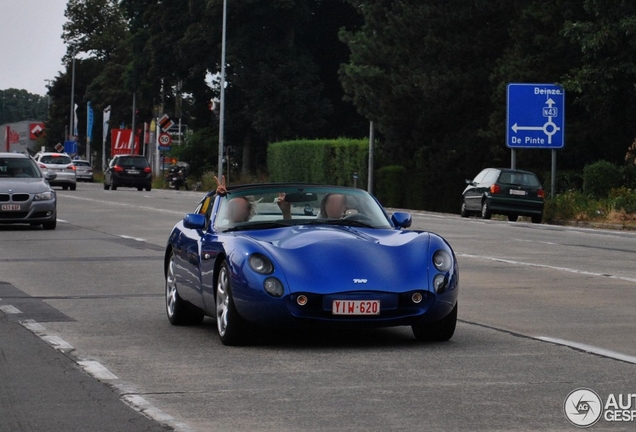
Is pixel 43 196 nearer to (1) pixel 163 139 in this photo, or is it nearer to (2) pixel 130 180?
(2) pixel 130 180

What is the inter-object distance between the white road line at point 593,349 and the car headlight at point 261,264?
217 centimetres

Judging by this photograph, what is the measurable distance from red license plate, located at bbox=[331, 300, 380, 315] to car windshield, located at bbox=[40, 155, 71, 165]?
59447mm

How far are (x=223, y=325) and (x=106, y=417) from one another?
10.9 feet

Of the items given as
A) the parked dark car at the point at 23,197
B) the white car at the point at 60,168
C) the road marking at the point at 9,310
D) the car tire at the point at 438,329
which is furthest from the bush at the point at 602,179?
the car tire at the point at 438,329

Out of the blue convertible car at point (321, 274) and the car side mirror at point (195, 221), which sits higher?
the car side mirror at point (195, 221)

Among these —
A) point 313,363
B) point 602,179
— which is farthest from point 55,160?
point 313,363

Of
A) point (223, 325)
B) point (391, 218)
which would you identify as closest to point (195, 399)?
point (223, 325)

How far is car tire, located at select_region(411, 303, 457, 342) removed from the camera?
11.1 metres

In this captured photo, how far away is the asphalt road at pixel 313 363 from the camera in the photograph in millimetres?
7879

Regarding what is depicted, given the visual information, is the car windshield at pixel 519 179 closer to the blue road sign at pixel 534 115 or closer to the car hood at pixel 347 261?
the blue road sign at pixel 534 115

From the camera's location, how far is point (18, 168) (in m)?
30.3

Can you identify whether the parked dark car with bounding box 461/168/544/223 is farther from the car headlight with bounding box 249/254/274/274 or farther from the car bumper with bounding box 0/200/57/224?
the car headlight with bounding box 249/254/274/274

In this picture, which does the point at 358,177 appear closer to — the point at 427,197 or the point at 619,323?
the point at 427,197

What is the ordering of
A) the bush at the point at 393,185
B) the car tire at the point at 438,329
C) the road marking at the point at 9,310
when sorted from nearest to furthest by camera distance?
the car tire at the point at 438,329 → the road marking at the point at 9,310 → the bush at the point at 393,185
